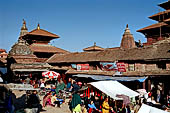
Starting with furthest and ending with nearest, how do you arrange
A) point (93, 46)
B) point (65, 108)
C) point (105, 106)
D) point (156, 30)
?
point (93, 46), point (156, 30), point (65, 108), point (105, 106)

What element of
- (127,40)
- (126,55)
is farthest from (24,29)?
(126,55)

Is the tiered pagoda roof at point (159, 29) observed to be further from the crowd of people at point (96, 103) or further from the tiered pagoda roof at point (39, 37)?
the tiered pagoda roof at point (39, 37)

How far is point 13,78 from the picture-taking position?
21.5 m

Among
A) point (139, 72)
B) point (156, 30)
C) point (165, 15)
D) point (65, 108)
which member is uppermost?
point (165, 15)

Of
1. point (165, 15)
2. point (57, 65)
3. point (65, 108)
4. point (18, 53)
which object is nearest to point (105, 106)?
point (65, 108)

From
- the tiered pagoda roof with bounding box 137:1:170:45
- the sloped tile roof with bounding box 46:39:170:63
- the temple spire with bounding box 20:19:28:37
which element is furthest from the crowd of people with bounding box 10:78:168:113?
the temple spire with bounding box 20:19:28:37

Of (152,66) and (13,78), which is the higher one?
(152,66)

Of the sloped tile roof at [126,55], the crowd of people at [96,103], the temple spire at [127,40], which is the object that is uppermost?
the temple spire at [127,40]

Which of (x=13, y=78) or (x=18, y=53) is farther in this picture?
(x=18, y=53)

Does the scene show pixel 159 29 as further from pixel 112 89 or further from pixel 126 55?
pixel 112 89

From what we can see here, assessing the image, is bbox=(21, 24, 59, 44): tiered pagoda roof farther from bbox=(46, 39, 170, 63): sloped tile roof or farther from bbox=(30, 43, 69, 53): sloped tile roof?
bbox=(46, 39, 170, 63): sloped tile roof

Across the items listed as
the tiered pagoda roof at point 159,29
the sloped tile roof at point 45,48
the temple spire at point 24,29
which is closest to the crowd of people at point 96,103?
the tiered pagoda roof at point 159,29

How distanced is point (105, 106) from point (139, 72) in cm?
885

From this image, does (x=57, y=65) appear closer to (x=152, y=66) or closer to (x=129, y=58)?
(x=129, y=58)
